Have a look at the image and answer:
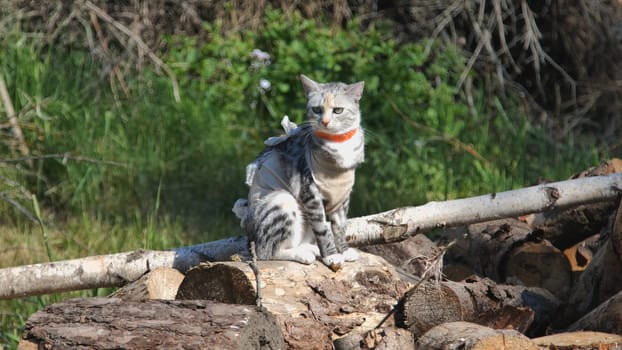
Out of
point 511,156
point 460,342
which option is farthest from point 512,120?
point 460,342

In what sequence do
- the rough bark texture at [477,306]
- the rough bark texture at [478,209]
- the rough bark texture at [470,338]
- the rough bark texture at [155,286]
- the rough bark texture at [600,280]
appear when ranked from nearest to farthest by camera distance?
the rough bark texture at [470,338] < the rough bark texture at [477,306] < the rough bark texture at [155,286] < the rough bark texture at [600,280] < the rough bark texture at [478,209]

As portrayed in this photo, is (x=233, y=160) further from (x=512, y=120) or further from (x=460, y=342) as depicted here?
(x=460, y=342)

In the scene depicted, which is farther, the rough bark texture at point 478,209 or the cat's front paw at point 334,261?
the rough bark texture at point 478,209

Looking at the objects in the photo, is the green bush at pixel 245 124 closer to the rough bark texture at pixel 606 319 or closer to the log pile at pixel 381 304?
the log pile at pixel 381 304

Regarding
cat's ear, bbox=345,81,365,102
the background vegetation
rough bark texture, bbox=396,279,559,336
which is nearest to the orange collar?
cat's ear, bbox=345,81,365,102

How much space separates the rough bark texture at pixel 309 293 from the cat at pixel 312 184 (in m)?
0.11

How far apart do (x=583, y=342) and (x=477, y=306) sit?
58 cm

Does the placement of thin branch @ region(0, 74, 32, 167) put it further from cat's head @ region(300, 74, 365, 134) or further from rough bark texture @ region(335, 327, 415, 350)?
rough bark texture @ region(335, 327, 415, 350)

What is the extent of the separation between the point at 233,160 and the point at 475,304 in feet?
9.60

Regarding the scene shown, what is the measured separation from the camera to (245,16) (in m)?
7.52

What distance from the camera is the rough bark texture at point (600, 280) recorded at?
4059 millimetres

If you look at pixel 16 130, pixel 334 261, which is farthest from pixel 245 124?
pixel 334 261

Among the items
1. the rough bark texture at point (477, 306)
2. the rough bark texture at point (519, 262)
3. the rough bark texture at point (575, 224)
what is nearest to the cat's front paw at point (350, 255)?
the rough bark texture at point (477, 306)

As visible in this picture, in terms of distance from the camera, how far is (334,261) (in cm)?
371
